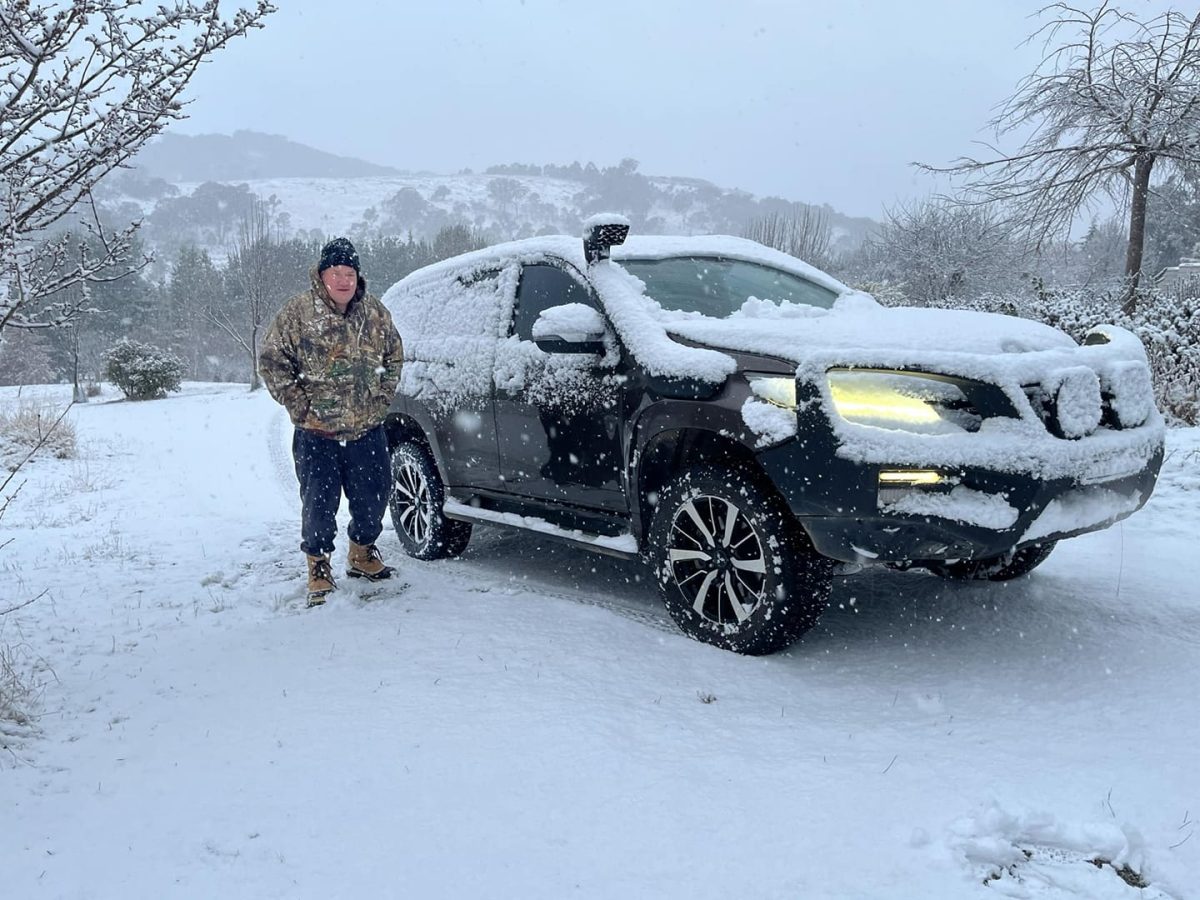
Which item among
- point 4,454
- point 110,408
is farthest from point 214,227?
point 4,454

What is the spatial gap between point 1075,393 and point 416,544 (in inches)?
Answer: 148

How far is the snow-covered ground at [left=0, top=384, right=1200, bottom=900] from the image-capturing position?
2.09m

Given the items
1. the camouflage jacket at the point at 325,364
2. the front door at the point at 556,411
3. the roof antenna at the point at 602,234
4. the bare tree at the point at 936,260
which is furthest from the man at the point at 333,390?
the bare tree at the point at 936,260

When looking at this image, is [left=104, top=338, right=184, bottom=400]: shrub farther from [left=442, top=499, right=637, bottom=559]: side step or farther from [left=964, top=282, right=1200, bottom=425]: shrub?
[left=442, top=499, right=637, bottom=559]: side step

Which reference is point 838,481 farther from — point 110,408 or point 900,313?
point 110,408

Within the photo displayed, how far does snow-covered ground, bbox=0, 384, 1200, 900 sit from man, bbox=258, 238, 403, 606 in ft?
1.32

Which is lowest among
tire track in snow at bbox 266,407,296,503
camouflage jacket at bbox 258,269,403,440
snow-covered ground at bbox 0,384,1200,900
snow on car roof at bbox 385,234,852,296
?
tire track in snow at bbox 266,407,296,503

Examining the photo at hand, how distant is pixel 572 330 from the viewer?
152 inches

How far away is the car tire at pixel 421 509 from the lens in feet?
16.9

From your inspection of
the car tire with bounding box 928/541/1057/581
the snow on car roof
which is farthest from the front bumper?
the snow on car roof

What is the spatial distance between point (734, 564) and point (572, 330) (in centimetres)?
130

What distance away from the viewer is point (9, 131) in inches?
113

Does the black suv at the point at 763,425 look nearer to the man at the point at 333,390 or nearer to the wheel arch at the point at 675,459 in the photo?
the wheel arch at the point at 675,459

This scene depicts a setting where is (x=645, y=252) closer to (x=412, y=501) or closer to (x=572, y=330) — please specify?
(x=572, y=330)
